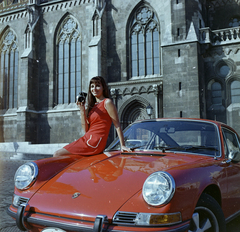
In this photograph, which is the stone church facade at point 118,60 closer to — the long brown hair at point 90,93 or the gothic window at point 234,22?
the gothic window at point 234,22

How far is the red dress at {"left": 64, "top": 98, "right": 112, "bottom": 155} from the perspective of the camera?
333 centimetres

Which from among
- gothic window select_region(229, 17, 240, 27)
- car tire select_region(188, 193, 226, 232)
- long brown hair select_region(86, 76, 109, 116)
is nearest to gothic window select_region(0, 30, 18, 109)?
gothic window select_region(229, 17, 240, 27)

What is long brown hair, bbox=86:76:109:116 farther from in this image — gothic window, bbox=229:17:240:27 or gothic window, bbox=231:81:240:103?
gothic window, bbox=229:17:240:27

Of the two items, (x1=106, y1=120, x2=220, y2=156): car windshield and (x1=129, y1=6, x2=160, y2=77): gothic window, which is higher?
(x1=129, y1=6, x2=160, y2=77): gothic window

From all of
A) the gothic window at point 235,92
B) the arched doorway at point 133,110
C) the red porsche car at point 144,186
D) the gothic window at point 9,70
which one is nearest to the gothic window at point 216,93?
the gothic window at point 235,92

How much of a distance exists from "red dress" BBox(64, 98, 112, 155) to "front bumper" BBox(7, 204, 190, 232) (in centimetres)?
106

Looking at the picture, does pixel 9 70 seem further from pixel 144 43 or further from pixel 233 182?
pixel 233 182

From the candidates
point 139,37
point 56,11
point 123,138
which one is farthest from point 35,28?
point 123,138

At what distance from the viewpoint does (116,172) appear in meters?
2.54

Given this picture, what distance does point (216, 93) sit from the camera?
1686cm

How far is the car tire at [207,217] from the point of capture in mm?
2205

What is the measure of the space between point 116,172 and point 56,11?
21639 mm

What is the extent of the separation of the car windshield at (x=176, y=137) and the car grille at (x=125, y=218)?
1.16 meters

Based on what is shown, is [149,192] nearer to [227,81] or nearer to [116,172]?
[116,172]
